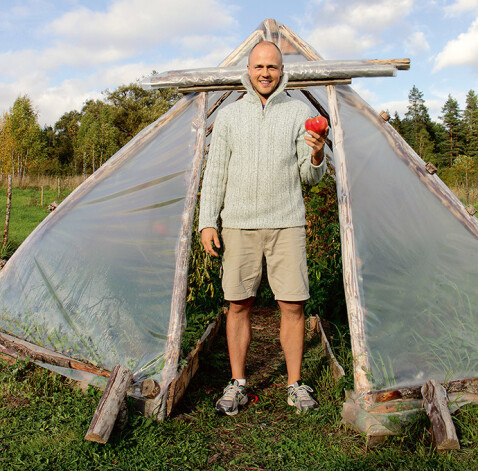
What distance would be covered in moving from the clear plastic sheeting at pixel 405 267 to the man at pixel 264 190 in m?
0.48

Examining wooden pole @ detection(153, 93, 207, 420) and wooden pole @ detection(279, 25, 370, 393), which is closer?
wooden pole @ detection(279, 25, 370, 393)

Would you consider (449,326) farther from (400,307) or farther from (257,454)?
(257,454)

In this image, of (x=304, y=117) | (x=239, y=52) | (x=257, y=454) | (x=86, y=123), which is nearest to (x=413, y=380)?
(x=257, y=454)

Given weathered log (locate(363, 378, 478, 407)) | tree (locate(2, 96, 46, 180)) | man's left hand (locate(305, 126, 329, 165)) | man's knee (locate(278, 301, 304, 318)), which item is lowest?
weathered log (locate(363, 378, 478, 407))

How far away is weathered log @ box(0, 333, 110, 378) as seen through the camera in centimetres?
348

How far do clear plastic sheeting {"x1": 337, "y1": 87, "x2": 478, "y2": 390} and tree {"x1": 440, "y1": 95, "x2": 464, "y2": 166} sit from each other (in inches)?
1873

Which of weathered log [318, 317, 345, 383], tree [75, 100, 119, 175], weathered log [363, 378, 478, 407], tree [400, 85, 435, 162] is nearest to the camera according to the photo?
weathered log [363, 378, 478, 407]

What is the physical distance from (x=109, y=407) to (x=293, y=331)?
124 centimetres

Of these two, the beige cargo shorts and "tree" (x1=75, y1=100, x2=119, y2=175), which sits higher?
"tree" (x1=75, y1=100, x2=119, y2=175)

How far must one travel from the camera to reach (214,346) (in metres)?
4.90

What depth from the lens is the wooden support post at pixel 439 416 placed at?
8.49 feet

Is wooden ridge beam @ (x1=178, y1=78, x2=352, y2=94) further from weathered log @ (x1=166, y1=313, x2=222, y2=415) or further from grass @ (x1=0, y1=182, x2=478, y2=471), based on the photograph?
grass @ (x1=0, y1=182, x2=478, y2=471)

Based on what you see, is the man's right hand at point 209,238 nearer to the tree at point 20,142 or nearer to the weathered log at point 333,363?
the weathered log at point 333,363

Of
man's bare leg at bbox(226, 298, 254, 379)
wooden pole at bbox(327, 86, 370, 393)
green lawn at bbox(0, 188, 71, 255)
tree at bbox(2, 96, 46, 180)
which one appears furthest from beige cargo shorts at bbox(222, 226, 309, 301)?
tree at bbox(2, 96, 46, 180)
